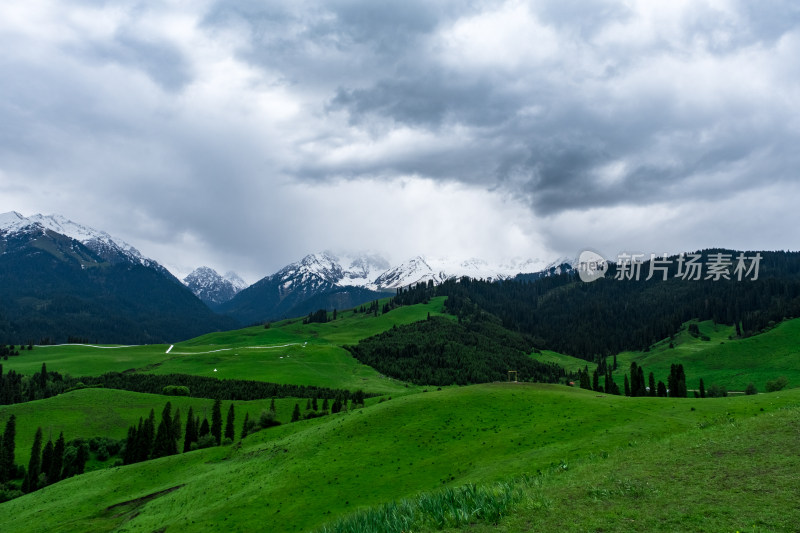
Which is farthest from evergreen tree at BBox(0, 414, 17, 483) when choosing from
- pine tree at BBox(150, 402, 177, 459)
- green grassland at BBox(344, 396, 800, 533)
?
green grassland at BBox(344, 396, 800, 533)

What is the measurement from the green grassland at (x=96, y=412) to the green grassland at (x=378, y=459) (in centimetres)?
6292

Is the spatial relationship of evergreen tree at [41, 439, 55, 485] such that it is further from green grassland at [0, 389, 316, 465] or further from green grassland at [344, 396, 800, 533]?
A: green grassland at [344, 396, 800, 533]

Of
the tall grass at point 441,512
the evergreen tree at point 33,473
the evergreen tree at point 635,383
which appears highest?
the tall grass at point 441,512

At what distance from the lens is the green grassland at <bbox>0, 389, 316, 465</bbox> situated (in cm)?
14150

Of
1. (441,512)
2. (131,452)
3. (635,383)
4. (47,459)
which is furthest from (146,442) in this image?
(635,383)

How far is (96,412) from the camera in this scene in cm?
15838

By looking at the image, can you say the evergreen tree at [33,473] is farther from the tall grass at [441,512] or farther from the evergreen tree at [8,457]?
the tall grass at [441,512]

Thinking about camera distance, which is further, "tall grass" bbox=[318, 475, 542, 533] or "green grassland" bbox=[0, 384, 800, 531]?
"green grassland" bbox=[0, 384, 800, 531]

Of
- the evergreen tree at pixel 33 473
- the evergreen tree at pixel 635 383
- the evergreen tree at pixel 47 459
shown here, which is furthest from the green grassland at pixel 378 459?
the evergreen tree at pixel 635 383

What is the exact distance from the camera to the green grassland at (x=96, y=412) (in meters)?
142


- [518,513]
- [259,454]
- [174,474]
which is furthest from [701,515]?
[174,474]

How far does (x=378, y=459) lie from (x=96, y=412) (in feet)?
487

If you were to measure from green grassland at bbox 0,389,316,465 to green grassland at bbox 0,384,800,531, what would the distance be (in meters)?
62.9

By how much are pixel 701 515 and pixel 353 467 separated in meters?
41.3
